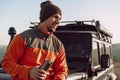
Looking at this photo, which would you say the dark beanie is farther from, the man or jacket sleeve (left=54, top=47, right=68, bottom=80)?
jacket sleeve (left=54, top=47, right=68, bottom=80)

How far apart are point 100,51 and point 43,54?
16.8 feet

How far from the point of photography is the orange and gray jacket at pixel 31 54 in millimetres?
3664

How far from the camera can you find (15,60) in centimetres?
368

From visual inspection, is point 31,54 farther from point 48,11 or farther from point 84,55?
point 84,55

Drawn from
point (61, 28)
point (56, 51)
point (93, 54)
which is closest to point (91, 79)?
point (93, 54)

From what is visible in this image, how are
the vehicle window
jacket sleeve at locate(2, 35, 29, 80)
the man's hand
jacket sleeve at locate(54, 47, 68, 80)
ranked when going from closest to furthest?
the man's hand, jacket sleeve at locate(2, 35, 29, 80), jacket sleeve at locate(54, 47, 68, 80), the vehicle window

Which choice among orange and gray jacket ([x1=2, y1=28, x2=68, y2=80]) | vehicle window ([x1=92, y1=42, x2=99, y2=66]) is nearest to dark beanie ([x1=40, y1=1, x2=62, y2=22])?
orange and gray jacket ([x1=2, y1=28, x2=68, y2=80])

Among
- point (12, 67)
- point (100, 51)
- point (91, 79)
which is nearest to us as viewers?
point (12, 67)

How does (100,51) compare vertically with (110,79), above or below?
above

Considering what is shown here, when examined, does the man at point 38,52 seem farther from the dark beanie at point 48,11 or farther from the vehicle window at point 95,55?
the vehicle window at point 95,55

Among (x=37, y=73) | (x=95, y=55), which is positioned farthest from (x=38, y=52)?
(x=95, y=55)

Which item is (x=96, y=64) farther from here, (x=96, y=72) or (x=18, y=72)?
(x=18, y=72)

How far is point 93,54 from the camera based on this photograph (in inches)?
309

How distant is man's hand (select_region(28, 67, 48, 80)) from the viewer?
136 inches
